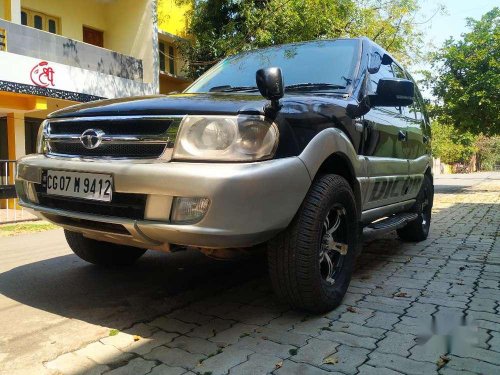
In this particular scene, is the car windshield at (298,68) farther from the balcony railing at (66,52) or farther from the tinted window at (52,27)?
the tinted window at (52,27)

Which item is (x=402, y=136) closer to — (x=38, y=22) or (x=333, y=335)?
(x=333, y=335)

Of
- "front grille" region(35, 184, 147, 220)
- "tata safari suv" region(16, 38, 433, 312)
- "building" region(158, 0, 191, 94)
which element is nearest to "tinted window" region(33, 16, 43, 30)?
"building" region(158, 0, 191, 94)

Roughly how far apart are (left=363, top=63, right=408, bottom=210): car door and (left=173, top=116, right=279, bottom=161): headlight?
1.34 m

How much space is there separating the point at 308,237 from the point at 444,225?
5.33 metres

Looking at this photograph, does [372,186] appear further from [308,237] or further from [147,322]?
[147,322]

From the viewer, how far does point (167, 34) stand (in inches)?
653

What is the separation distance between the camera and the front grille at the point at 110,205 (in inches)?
95.7

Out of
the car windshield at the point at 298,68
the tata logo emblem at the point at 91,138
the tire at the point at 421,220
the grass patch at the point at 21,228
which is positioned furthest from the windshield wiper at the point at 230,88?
A: the grass patch at the point at 21,228

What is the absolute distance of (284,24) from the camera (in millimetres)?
13992

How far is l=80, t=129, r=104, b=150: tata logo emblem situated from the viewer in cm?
266

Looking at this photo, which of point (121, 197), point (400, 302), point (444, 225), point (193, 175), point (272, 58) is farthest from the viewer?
point (444, 225)

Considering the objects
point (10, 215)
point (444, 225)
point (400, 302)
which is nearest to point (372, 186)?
point (400, 302)

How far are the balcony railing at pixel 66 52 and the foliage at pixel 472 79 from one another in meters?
10.6

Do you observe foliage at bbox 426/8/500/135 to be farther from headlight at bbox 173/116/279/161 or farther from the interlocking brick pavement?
headlight at bbox 173/116/279/161
